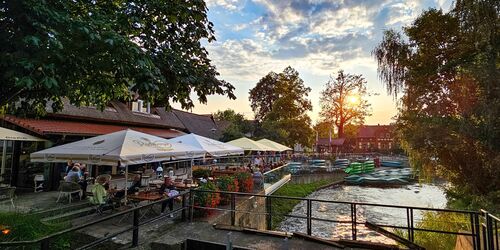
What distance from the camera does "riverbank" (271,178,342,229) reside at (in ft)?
56.9

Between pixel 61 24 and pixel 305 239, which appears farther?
pixel 305 239

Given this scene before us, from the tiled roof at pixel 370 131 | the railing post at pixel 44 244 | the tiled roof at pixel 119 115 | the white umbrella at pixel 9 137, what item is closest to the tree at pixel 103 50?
the railing post at pixel 44 244

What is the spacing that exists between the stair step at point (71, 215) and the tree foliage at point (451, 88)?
38.6 ft

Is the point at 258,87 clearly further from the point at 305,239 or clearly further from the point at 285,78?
the point at 305,239

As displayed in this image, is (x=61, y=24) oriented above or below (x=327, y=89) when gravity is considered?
below

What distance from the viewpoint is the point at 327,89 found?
5222 cm

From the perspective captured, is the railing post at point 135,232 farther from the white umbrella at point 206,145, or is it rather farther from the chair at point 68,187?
the white umbrella at point 206,145

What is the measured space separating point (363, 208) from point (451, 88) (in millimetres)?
10880

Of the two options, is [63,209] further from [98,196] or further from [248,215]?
[248,215]

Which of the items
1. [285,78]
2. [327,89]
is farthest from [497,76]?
[327,89]

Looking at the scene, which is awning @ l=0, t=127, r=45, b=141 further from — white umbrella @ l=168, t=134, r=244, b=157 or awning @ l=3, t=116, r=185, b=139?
white umbrella @ l=168, t=134, r=244, b=157

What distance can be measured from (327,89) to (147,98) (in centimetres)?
4957

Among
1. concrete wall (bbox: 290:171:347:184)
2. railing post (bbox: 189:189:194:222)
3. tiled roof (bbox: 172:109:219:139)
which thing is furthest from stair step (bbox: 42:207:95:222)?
concrete wall (bbox: 290:171:347:184)

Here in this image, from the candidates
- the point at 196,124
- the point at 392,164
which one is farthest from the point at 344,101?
the point at 196,124
